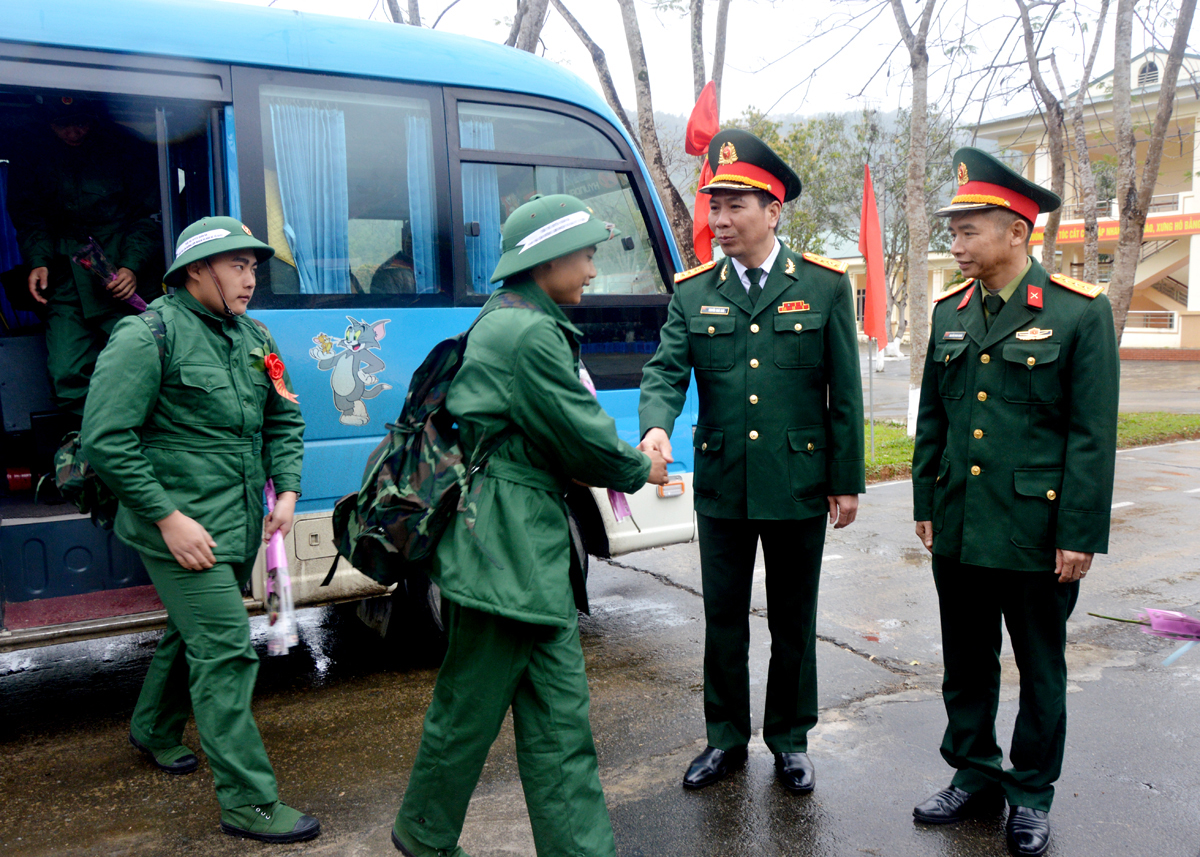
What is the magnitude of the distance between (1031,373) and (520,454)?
153 centimetres

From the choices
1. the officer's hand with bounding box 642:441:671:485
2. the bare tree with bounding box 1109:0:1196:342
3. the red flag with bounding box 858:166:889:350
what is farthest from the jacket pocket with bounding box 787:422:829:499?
the bare tree with bounding box 1109:0:1196:342

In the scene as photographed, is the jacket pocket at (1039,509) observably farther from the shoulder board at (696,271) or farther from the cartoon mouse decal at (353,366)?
the cartoon mouse decal at (353,366)

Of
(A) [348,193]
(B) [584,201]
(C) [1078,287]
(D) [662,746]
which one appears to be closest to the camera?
(C) [1078,287]

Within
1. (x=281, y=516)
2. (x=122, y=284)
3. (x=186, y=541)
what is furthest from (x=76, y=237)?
(x=186, y=541)

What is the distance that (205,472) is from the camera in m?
3.01

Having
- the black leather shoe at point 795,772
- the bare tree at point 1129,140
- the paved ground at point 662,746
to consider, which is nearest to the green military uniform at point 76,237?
the paved ground at point 662,746

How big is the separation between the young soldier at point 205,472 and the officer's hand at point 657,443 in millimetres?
1280

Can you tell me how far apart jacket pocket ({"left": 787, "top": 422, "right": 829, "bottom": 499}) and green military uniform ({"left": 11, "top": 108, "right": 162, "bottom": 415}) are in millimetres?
3169

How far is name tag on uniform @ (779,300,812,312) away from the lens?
124 inches

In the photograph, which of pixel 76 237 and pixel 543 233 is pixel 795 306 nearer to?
pixel 543 233

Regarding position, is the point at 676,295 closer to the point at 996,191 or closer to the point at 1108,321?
the point at 996,191

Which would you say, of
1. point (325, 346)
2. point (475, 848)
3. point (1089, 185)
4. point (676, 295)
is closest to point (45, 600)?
point (325, 346)

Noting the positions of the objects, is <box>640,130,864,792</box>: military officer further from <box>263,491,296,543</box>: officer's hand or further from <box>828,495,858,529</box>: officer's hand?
<box>263,491,296,543</box>: officer's hand

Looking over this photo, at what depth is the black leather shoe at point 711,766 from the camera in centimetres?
320
